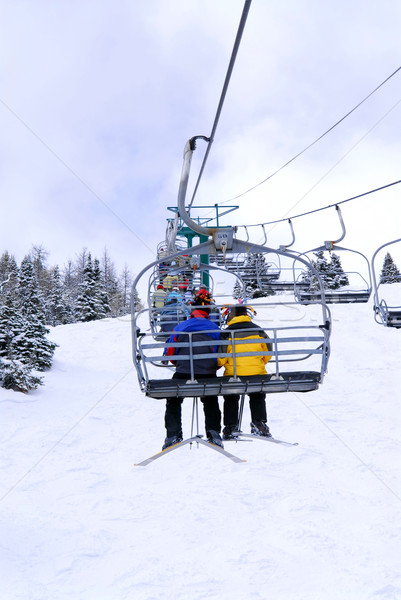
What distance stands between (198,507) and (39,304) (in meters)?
35.6

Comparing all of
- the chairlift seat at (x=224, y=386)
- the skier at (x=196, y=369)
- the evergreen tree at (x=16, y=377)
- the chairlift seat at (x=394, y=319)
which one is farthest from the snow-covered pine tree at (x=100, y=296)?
the chairlift seat at (x=224, y=386)

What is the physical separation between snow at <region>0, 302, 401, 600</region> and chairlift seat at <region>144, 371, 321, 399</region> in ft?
5.68

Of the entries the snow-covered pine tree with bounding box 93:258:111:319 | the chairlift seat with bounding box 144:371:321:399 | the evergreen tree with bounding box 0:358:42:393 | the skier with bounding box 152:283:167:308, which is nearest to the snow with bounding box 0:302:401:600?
the evergreen tree with bounding box 0:358:42:393

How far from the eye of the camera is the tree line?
43.3 ft

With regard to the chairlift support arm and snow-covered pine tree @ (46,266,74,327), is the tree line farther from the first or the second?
the chairlift support arm

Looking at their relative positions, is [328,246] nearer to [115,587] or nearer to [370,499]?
[370,499]

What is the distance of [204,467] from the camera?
728cm

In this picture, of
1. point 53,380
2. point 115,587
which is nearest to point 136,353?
point 115,587

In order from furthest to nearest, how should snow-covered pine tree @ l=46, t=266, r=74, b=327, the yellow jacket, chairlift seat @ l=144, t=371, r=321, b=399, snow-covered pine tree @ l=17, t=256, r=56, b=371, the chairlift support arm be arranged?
snow-covered pine tree @ l=46, t=266, r=74, b=327
snow-covered pine tree @ l=17, t=256, r=56, b=371
the chairlift support arm
the yellow jacket
chairlift seat @ l=144, t=371, r=321, b=399

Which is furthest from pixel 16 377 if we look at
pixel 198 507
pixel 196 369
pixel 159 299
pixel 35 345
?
pixel 196 369

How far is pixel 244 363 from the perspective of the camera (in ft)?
17.0

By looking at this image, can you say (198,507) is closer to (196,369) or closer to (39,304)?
(196,369)

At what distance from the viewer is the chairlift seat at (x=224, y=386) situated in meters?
4.80

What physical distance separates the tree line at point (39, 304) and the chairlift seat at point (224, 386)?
27.8 ft
